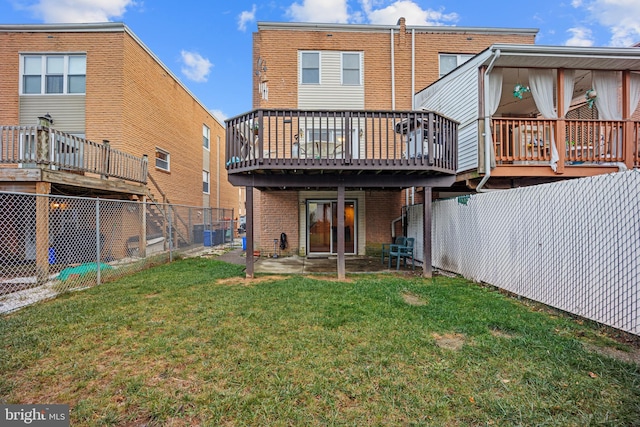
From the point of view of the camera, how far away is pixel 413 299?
503 centimetres

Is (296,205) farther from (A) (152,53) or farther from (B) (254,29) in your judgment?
(A) (152,53)

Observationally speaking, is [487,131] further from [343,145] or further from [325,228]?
[325,228]

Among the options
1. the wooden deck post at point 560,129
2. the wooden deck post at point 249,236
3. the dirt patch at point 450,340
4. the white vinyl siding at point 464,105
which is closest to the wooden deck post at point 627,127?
the wooden deck post at point 560,129

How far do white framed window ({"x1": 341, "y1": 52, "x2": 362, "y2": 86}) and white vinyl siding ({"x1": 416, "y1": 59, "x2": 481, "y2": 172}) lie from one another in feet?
9.55

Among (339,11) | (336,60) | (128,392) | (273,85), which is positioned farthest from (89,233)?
(339,11)

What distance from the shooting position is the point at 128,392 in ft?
7.86

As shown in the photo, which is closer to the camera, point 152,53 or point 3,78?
point 3,78

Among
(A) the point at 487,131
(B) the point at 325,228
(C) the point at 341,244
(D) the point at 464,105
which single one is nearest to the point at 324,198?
(B) the point at 325,228

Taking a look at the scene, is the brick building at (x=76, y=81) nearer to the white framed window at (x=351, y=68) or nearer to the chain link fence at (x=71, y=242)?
the chain link fence at (x=71, y=242)

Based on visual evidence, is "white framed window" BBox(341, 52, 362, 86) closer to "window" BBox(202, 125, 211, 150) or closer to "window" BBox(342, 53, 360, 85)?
"window" BBox(342, 53, 360, 85)

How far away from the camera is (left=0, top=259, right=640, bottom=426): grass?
2.17m

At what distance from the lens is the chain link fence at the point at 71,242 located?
577 cm

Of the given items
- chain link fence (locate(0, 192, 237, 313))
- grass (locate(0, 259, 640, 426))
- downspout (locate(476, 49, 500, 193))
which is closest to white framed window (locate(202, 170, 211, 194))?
chain link fence (locate(0, 192, 237, 313))

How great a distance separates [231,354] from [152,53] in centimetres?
1374
